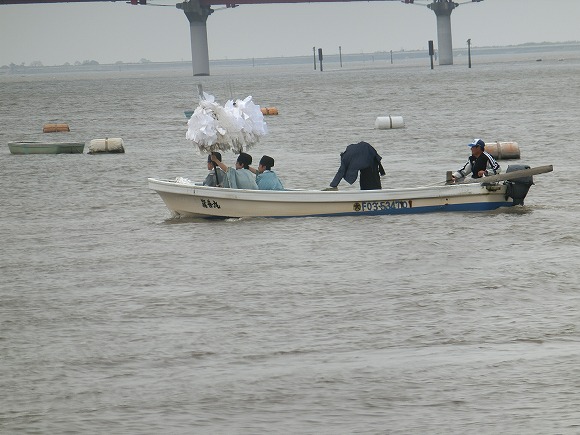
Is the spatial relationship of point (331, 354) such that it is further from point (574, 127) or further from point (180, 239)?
point (574, 127)

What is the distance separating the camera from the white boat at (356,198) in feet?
82.2

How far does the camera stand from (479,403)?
508 inches

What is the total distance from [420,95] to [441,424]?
89871 millimetres

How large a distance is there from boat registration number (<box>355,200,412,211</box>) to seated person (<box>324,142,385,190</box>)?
0.55 meters

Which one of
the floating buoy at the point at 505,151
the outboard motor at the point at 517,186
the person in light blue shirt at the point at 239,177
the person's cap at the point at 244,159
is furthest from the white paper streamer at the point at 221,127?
the floating buoy at the point at 505,151

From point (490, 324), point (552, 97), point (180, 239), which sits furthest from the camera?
point (552, 97)

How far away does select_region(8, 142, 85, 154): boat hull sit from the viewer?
4869 centimetres

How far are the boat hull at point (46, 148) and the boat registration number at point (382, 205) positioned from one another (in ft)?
83.9

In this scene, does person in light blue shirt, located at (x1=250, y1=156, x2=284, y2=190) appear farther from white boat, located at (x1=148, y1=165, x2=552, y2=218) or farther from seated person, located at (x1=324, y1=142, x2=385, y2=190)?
seated person, located at (x1=324, y1=142, x2=385, y2=190)

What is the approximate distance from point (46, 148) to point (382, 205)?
2597 centimetres

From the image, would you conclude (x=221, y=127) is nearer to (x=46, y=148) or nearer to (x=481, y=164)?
(x=481, y=164)

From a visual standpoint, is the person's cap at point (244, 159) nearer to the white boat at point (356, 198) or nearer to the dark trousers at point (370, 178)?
the white boat at point (356, 198)

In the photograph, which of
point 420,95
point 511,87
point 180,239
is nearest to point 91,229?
point 180,239

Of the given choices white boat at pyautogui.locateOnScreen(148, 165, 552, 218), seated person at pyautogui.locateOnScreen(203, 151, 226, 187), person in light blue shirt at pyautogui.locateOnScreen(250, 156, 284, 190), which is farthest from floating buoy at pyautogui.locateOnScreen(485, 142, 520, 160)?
seated person at pyautogui.locateOnScreen(203, 151, 226, 187)
